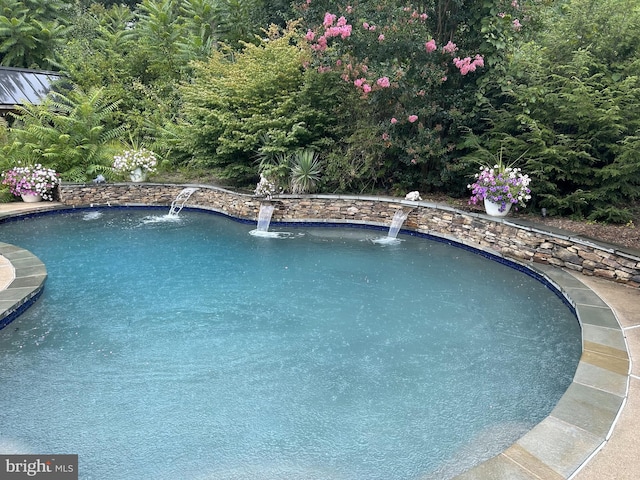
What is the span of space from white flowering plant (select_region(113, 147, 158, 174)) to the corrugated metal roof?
5.05 m

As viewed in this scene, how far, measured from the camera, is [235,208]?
9.88 m

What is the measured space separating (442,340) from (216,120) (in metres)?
7.92

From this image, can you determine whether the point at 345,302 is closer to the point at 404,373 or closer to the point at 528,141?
the point at 404,373

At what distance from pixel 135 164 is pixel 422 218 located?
743 centimetres

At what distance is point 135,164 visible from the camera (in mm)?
11211

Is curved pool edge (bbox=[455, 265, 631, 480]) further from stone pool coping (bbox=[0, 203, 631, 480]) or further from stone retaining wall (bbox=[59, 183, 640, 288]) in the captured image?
stone retaining wall (bbox=[59, 183, 640, 288])

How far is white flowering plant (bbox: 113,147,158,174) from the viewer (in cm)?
1123

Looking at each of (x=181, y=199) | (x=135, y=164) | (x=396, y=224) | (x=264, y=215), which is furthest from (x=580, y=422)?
(x=135, y=164)

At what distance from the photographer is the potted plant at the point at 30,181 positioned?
10523mm

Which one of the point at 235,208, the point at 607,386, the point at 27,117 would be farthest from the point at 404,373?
the point at 27,117

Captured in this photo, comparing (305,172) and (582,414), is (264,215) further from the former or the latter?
(582,414)

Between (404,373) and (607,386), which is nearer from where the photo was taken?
(607,386)

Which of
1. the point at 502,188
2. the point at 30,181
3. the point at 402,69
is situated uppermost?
the point at 402,69

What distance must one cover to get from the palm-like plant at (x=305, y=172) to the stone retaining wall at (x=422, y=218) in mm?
352
